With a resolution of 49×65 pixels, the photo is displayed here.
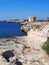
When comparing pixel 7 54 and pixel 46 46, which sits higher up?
pixel 46 46

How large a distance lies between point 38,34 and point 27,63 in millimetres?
6932

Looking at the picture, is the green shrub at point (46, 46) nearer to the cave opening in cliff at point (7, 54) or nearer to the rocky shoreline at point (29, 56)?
the rocky shoreline at point (29, 56)

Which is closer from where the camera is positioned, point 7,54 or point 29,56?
point 7,54

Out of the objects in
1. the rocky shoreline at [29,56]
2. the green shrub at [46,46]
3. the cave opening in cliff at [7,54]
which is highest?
the green shrub at [46,46]

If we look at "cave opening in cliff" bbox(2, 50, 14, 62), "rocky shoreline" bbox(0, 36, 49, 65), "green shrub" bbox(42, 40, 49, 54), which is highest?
"green shrub" bbox(42, 40, 49, 54)

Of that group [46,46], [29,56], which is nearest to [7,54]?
[29,56]

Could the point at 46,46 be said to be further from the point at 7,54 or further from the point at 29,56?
the point at 7,54

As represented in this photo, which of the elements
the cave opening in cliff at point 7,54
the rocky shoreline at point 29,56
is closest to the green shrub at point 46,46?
the rocky shoreline at point 29,56

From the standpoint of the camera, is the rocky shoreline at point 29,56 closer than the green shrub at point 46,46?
Yes

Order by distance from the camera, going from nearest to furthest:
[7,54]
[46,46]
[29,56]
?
1. [7,54]
2. [29,56]
3. [46,46]

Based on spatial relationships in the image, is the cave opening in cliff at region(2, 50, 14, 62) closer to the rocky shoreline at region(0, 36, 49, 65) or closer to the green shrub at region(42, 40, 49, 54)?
the rocky shoreline at region(0, 36, 49, 65)

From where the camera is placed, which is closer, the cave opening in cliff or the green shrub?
the cave opening in cliff

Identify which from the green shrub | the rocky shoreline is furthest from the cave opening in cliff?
the green shrub

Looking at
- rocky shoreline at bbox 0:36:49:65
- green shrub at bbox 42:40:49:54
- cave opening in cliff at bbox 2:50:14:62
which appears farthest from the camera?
green shrub at bbox 42:40:49:54
